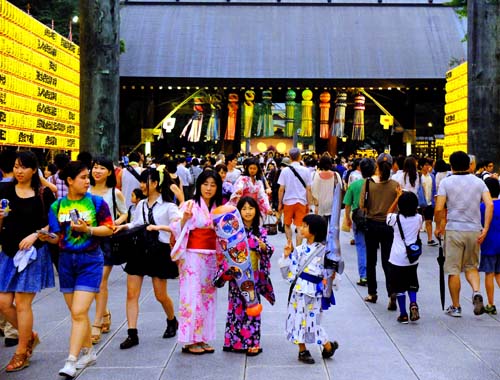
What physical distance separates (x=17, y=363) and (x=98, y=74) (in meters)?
6.28

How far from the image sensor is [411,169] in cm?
1120

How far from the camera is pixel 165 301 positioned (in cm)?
617

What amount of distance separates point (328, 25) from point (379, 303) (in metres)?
19.5

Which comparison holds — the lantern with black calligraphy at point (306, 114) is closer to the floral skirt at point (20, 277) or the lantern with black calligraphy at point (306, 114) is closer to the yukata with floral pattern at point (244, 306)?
the yukata with floral pattern at point (244, 306)

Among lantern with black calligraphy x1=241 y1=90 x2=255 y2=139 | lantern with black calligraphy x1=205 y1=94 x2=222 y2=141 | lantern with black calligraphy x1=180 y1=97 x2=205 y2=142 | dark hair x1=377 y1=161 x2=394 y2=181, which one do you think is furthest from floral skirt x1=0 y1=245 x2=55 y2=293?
lantern with black calligraphy x1=205 y1=94 x2=222 y2=141

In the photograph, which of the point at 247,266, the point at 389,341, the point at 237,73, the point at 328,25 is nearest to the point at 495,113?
the point at 389,341

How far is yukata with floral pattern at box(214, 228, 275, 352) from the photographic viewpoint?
568 centimetres

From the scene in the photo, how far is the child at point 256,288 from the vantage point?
18.6ft

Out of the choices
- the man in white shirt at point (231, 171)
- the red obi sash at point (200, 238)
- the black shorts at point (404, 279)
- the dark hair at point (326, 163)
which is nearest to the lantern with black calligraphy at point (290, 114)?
the man in white shirt at point (231, 171)

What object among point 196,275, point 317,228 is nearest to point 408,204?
point 317,228

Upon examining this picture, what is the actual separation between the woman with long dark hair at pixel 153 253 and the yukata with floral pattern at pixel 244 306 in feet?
2.23

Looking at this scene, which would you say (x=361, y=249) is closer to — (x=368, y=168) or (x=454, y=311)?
(x=368, y=168)

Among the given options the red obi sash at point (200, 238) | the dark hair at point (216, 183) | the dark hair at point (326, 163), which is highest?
the dark hair at point (326, 163)

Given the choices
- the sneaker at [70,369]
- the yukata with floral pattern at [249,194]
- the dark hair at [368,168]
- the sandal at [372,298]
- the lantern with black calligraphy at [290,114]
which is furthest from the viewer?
the lantern with black calligraphy at [290,114]
